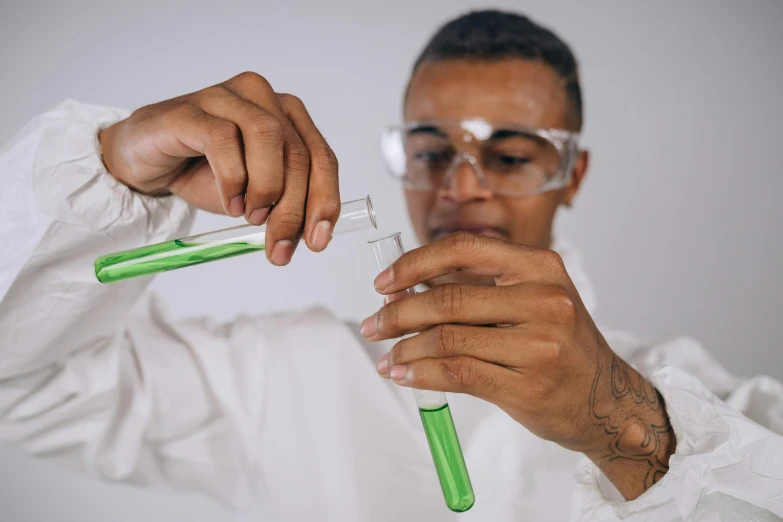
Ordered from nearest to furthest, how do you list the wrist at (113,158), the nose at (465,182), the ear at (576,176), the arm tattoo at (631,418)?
the arm tattoo at (631,418) → the wrist at (113,158) → the nose at (465,182) → the ear at (576,176)

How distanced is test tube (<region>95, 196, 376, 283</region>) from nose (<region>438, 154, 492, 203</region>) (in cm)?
65

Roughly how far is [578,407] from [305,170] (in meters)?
0.40

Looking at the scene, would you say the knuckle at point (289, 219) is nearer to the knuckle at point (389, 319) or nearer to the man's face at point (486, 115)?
the knuckle at point (389, 319)

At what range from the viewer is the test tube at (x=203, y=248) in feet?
2.45

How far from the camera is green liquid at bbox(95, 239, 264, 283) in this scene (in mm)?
747

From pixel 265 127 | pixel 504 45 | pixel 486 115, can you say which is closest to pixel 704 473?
pixel 265 127

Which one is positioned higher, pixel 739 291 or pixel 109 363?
pixel 109 363

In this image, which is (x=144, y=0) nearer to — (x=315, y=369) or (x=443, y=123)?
(x=443, y=123)

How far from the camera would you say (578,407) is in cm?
81

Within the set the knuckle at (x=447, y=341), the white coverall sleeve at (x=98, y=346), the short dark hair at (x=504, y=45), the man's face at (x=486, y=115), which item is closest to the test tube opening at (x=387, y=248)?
the knuckle at (x=447, y=341)

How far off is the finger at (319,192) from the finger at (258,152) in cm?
4

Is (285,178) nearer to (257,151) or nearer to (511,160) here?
(257,151)

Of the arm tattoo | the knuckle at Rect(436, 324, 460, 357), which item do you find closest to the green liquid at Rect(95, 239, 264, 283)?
the knuckle at Rect(436, 324, 460, 357)

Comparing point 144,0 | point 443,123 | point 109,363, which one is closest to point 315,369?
point 109,363
